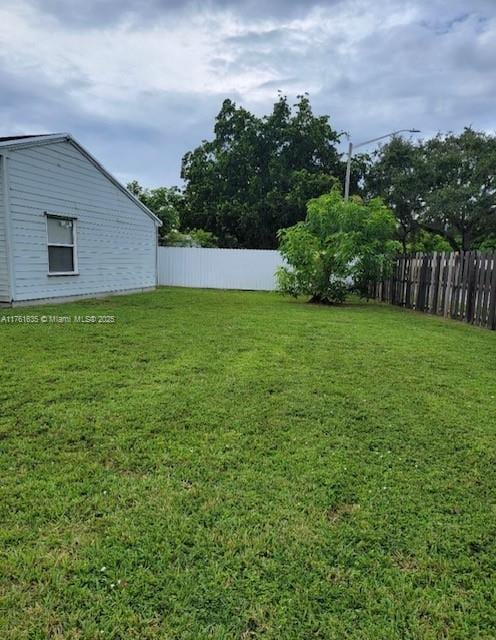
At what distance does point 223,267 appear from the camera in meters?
17.7

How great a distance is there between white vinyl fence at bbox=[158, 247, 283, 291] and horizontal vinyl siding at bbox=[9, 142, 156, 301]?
322 cm

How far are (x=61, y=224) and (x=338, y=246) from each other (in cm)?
698

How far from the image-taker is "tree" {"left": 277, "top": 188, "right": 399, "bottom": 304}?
11.3m

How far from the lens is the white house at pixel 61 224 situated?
28.5ft

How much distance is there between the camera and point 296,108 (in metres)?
23.3

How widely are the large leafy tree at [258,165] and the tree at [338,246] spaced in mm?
10675

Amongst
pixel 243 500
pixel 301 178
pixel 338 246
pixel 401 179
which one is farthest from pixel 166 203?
pixel 243 500

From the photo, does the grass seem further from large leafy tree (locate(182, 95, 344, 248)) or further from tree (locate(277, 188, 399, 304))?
large leafy tree (locate(182, 95, 344, 248))

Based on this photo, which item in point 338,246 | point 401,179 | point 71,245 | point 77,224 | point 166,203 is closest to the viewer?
point 71,245

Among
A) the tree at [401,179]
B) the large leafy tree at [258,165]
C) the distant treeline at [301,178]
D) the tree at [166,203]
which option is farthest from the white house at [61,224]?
the tree at [401,179]

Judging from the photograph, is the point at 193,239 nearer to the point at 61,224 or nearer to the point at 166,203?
the point at 166,203

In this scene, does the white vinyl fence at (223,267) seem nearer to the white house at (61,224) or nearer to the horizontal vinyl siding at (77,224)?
the horizontal vinyl siding at (77,224)

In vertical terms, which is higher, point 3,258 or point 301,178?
point 301,178

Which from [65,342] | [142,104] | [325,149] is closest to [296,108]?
[325,149]
